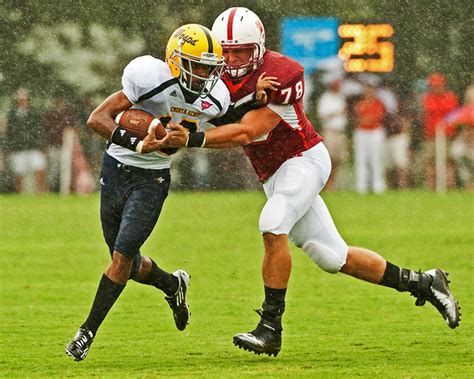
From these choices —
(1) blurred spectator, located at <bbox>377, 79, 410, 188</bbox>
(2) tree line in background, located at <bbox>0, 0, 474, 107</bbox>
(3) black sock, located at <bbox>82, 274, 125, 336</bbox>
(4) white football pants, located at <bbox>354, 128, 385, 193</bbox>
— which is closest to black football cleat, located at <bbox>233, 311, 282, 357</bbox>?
(3) black sock, located at <bbox>82, 274, 125, 336</bbox>

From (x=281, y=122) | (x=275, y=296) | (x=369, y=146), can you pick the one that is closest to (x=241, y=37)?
(x=281, y=122)

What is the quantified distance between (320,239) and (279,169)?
441 millimetres

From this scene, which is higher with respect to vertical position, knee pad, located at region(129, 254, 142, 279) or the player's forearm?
the player's forearm

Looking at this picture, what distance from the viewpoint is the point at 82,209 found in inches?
655

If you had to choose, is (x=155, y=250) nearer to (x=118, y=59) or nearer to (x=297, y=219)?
(x=297, y=219)

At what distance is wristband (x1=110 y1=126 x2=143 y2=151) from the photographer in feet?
22.3

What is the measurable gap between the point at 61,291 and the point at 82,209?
690 centimetres

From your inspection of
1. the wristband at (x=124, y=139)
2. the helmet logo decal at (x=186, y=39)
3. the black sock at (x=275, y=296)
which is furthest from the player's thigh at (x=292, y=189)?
the helmet logo decal at (x=186, y=39)

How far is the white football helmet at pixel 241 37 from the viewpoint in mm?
7215

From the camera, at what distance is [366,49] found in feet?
67.8

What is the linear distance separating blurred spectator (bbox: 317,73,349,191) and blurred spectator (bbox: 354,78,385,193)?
1.07ft

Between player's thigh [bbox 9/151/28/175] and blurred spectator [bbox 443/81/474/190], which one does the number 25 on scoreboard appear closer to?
blurred spectator [bbox 443/81/474/190]

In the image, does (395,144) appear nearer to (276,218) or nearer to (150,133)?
(276,218)

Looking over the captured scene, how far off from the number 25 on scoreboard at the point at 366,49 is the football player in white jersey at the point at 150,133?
44.1ft
